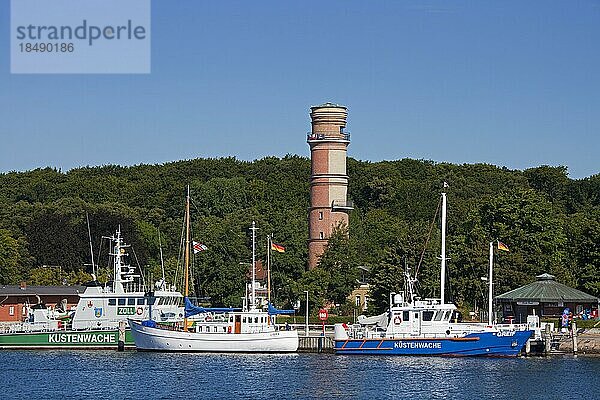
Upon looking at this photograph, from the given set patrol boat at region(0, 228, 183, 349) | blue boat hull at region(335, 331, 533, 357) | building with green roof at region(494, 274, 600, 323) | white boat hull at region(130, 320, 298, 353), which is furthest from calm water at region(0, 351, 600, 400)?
building with green roof at region(494, 274, 600, 323)

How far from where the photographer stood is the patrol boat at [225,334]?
230ft

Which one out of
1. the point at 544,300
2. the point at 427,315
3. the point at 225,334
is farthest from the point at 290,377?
the point at 544,300

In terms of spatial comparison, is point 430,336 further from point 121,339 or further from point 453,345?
point 121,339

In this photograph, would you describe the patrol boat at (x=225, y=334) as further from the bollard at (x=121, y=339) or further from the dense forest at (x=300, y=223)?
the dense forest at (x=300, y=223)

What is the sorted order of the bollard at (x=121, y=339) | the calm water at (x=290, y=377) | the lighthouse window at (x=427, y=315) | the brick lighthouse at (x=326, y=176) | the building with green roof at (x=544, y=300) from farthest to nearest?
the brick lighthouse at (x=326, y=176)
the building with green roof at (x=544, y=300)
the bollard at (x=121, y=339)
the lighthouse window at (x=427, y=315)
the calm water at (x=290, y=377)

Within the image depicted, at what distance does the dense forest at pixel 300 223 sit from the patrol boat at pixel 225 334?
49.5 ft

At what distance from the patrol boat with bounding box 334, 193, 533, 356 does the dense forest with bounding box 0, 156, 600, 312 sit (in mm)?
13796

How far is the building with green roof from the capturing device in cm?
7756

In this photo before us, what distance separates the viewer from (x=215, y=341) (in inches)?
2781

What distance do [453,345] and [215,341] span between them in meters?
13.3

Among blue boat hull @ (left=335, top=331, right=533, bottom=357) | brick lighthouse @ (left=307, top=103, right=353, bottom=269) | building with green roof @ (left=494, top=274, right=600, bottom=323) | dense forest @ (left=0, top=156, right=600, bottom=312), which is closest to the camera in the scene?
blue boat hull @ (left=335, top=331, right=533, bottom=357)

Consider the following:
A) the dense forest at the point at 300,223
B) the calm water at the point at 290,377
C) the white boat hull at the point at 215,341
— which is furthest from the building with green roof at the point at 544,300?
the white boat hull at the point at 215,341

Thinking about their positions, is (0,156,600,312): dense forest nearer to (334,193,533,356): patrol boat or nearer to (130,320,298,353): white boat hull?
Result: (334,193,533,356): patrol boat

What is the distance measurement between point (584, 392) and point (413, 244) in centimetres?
3146
